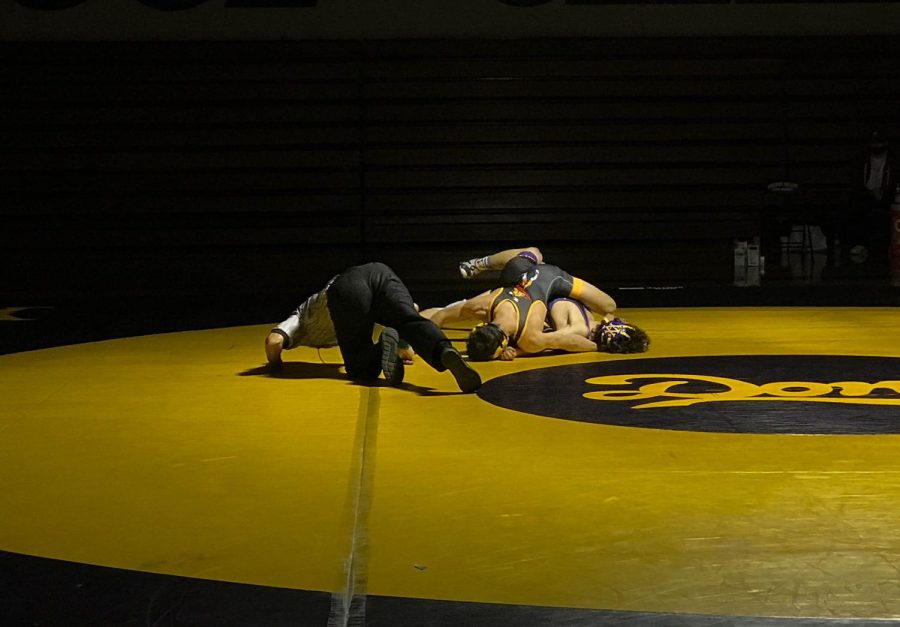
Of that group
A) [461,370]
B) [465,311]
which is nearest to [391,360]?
[461,370]

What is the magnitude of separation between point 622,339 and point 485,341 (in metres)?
0.62

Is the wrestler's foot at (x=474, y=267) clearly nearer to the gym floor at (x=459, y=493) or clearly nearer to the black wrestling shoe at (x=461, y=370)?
the gym floor at (x=459, y=493)

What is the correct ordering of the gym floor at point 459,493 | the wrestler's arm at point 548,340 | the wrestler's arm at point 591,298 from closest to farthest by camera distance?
1. the gym floor at point 459,493
2. the wrestler's arm at point 548,340
3. the wrestler's arm at point 591,298

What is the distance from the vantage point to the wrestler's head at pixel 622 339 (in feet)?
17.4

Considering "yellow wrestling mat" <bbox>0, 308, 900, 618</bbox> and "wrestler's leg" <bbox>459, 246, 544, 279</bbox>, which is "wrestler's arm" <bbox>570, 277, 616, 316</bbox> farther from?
"yellow wrestling mat" <bbox>0, 308, 900, 618</bbox>

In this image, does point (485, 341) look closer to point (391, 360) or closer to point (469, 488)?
point (391, 360)

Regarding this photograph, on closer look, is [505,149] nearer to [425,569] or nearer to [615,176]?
[615,176]

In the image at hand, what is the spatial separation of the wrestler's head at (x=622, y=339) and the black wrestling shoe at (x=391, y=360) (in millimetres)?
1079

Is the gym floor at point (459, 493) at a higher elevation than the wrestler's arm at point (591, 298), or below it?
below

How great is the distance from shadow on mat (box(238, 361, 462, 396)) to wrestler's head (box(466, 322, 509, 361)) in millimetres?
412

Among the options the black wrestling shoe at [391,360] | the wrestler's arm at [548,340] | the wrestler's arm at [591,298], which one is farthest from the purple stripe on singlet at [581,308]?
the black wrestling shoe at [391,360]

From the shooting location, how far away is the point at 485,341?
504cm

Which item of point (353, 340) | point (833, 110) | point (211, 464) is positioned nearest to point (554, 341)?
point (353, 340)

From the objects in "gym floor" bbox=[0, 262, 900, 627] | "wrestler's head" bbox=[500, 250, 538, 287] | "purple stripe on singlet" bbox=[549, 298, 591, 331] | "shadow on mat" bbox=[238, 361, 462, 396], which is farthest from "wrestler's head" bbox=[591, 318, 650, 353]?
"shadow on mat" bbox=[238, 361, 462, 396]
